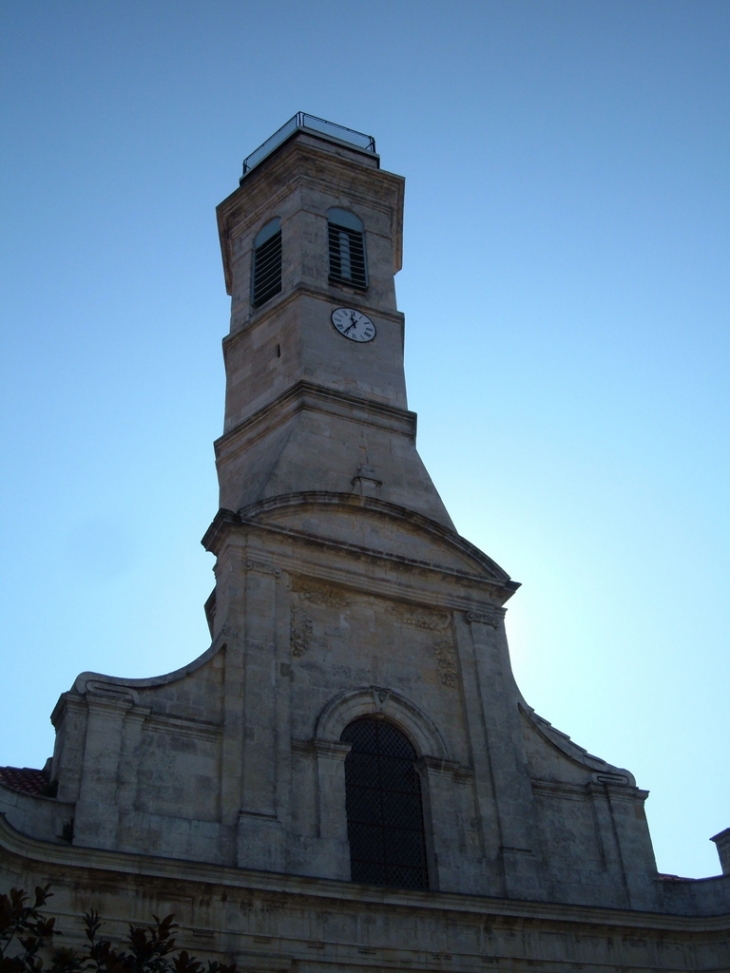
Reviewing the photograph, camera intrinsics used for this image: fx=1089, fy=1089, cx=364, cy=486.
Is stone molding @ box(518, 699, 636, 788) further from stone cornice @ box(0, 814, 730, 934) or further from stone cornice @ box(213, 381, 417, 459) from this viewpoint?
stone cornice @ box(213, 381, 417, 459)

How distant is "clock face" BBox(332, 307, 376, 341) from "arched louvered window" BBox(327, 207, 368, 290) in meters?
0.87

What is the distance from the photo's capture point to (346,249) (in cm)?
2445

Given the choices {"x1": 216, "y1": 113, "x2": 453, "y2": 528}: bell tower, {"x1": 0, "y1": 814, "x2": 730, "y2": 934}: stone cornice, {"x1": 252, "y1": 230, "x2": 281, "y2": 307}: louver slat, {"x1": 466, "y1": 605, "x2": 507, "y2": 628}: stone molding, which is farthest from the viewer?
{"x1": 252, "y1": 230, "x2": 281, "y2": 307}: louver slat

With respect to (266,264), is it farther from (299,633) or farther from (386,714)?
(386,714)

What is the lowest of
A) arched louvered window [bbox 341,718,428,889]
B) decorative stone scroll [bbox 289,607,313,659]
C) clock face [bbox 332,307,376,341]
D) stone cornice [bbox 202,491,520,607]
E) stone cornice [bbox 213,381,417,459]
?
arched louvered window [bbox 341,718,428,889]

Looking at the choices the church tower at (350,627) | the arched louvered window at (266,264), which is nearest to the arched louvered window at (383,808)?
the church tower at (350,627)

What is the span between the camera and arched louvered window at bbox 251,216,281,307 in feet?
78.7

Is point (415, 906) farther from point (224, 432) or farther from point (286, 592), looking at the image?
point (224, 432)

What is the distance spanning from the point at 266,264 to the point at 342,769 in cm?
1256

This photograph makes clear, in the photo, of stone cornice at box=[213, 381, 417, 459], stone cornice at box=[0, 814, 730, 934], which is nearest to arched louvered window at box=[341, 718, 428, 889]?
stone cornice at box=[0, 814, 730, 934]

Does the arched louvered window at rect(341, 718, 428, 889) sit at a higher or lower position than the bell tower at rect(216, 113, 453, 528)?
lower

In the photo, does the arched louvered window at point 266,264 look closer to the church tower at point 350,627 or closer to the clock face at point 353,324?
the church tower at point 350,627

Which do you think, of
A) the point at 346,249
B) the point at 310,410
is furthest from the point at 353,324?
the point at 310,410

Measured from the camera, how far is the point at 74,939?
1273 centimetres
